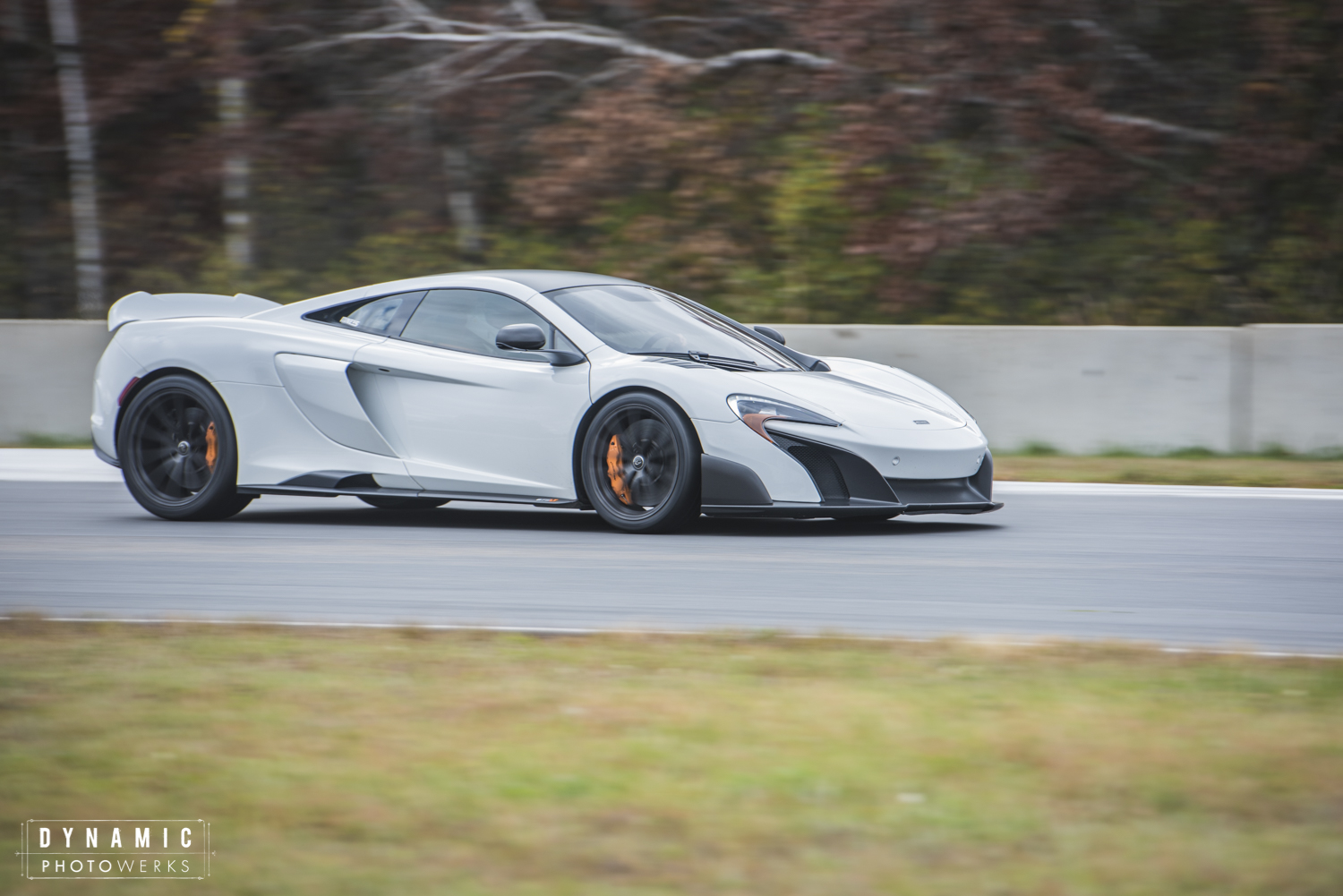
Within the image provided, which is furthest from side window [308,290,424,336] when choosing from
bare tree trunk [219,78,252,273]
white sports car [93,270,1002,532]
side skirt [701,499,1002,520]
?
bare tree trunk [219,78,252,273]

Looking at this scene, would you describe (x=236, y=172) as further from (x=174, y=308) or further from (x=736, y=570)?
(x=736, y=570)

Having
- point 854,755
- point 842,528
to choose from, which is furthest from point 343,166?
point 854,755

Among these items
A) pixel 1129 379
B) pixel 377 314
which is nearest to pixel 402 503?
pixel 377 314

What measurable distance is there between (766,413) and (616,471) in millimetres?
810

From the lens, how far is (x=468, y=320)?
8047mm

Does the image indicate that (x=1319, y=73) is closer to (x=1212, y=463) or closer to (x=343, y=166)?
(x=1212, y=463)

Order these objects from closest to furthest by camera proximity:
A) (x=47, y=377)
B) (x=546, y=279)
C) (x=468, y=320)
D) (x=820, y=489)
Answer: (x=820, y=489) < (x=468, y=320) < (x=546, y=279) < (x=47, y=377)

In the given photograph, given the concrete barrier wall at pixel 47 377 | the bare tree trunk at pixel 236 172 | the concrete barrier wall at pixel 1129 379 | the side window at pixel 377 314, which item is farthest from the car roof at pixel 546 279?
the bare tree trunk at pixel 236 172

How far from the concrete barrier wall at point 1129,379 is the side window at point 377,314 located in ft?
15.8

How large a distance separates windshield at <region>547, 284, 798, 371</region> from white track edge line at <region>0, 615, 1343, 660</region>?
280 centimetres

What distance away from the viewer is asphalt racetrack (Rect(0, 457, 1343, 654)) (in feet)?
17.9

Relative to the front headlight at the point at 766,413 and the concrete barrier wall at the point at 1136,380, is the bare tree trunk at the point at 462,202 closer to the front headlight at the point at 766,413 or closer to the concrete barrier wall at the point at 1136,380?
the concrete barrier wall at the point at 1136,380

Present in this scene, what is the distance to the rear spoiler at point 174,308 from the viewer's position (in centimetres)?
866

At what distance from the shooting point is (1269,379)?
452 inches
